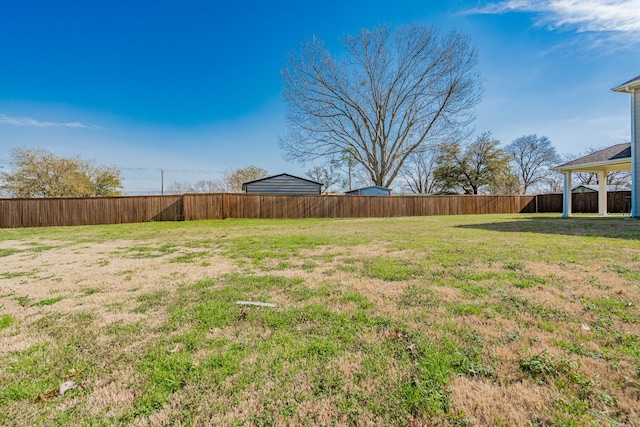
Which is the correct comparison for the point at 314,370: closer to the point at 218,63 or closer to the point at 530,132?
the point at 218,63

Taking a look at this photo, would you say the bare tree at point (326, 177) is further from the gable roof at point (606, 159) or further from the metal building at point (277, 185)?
the gable roof at point (606, 159)

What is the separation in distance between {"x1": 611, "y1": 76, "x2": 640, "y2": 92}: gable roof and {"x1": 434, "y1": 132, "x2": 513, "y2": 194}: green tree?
15.5 meters

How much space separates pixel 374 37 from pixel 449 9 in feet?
16.7

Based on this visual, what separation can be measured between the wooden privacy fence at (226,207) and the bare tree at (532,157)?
16.6m

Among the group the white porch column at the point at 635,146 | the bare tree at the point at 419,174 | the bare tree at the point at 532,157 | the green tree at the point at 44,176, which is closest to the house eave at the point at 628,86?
the white porch column at the point at 635,146

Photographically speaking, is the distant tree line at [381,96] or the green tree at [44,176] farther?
the green tree at [44,176]

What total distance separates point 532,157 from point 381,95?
26928 mm

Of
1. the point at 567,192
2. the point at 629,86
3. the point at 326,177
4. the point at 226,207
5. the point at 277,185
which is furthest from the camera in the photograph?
the point at 326,177

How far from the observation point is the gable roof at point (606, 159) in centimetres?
1089

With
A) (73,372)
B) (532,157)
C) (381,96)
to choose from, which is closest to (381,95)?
(381,96)

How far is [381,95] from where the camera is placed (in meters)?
19.6

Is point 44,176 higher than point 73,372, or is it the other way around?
point 44,176

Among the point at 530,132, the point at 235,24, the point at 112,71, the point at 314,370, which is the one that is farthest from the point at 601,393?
the point at 530,132

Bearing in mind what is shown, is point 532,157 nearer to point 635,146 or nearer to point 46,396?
point 635,146
